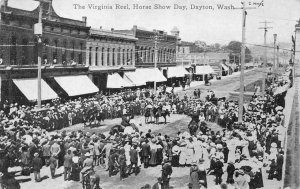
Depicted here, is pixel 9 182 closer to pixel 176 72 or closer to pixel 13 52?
pixel 13 52

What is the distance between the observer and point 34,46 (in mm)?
31234

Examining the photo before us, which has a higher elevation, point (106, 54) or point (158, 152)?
point (106, 54)

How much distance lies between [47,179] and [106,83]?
27954 mm

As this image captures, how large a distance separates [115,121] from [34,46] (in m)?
9.17

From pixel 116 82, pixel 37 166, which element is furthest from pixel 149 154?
pixel 116 82

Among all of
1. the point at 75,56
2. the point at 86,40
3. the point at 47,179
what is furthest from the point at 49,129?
the point at 86,40

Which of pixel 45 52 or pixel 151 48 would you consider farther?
pixel 151 48

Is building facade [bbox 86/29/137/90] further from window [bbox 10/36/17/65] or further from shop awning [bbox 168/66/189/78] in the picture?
shop awning [bbox 168/66/189/78]

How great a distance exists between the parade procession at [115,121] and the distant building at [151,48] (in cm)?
28

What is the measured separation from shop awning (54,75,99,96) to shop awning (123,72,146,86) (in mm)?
8069

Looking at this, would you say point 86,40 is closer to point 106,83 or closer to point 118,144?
point 106,83

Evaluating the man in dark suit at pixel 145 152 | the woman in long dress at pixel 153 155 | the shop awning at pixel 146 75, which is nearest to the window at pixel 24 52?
the man in dark suit at pixel 145 152

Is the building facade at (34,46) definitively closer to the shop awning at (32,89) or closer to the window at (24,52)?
the window at (24,52)

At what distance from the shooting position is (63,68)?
34969mm
